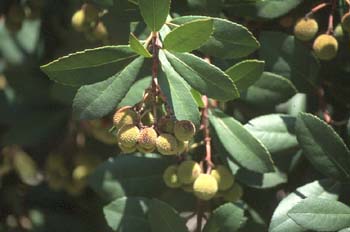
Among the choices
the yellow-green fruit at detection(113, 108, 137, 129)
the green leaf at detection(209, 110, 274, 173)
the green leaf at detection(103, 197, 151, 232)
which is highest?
the yellow-green fruit at detection(113, 108, 137, 129)

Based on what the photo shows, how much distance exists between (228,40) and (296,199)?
1.21ft

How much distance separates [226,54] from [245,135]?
0.63ft

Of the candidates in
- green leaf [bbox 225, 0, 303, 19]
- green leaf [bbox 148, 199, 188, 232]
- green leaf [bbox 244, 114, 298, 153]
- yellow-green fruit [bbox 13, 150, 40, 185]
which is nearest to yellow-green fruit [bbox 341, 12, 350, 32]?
green leaf [bbox 225, 0, 303, 19]

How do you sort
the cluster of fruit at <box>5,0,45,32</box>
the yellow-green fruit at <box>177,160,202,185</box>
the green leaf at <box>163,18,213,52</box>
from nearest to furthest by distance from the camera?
the green leaf at <box>163,18,213,52</box>
the yellow-green fruit at <box>177,160,202,185</box>
the cluster of fruit at <box>5,0,45,32</box>

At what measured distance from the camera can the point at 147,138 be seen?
1264mm

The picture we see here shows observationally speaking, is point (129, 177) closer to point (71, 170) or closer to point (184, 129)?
point (71, 170)

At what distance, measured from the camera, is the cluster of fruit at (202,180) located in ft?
4.64

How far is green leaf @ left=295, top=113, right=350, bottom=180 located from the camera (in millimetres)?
1427

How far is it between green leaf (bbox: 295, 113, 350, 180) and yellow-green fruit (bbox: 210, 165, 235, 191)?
16 centimetres

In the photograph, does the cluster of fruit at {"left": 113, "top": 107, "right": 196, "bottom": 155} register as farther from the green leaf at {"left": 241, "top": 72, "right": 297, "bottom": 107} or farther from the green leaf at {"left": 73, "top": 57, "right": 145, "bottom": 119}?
the green leaf at {"left": 241, "top": 72, "right": 297, "bottom": 107}

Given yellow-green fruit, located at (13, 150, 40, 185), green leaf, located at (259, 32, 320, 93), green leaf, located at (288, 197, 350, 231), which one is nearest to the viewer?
green leaf, located at (288, 197, 350, 231)

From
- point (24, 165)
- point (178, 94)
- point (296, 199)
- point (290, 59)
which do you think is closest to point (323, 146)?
point (296, 199)

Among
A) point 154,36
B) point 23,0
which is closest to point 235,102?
point 154,36

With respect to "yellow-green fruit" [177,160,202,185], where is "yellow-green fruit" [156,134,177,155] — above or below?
above
